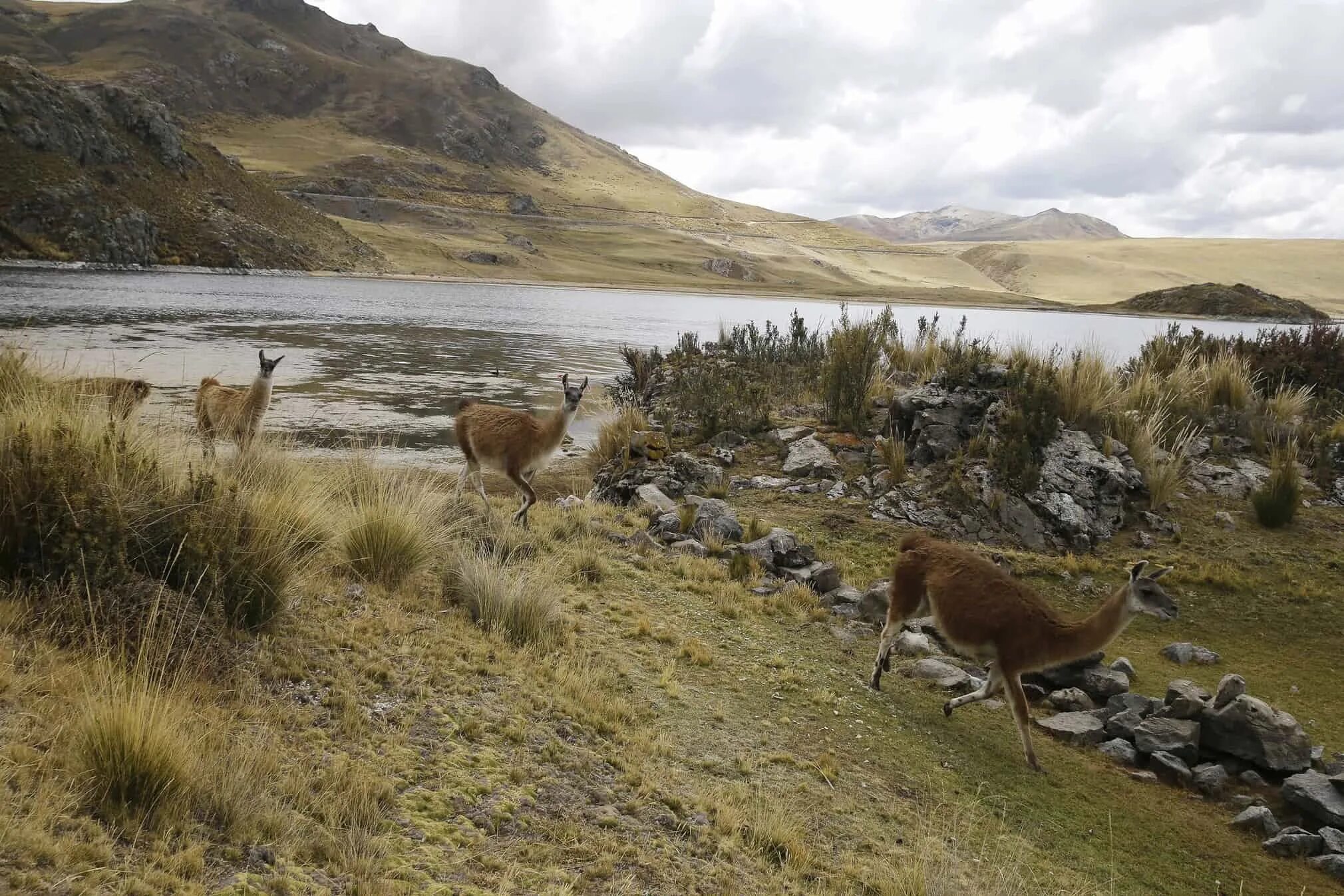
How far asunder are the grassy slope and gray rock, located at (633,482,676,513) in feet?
9.62

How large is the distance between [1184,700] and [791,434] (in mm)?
8102

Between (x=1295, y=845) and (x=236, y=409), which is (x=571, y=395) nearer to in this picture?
(x=236, y=409)

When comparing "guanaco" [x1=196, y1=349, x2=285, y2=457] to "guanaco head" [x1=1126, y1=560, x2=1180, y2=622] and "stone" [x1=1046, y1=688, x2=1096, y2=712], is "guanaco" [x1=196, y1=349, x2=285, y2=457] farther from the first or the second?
"guanaco head" [x1=1126, y1=560, x2=1180, y2=622]

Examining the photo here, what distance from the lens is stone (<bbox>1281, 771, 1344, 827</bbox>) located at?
16.9 ft

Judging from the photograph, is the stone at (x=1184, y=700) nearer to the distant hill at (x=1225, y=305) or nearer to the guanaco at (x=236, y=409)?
the guanaco at (x=236, y=409)

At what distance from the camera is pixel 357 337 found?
31609 mm

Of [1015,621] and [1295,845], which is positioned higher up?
[1015,621]

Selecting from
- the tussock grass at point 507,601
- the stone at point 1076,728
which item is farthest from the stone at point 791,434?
the tussock grass at point 507,601

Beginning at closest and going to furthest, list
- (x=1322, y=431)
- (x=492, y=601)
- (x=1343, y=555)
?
(x=492, y=601) < (x=1343, y=555) < (x=1322, y=431)

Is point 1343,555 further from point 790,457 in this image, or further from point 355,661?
point 355,661

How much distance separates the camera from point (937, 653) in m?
7.55

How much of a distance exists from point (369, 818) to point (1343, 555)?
11.4 m

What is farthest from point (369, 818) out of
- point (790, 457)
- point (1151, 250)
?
point (1151, 250)

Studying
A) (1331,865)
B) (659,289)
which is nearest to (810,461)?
(1331,865)
